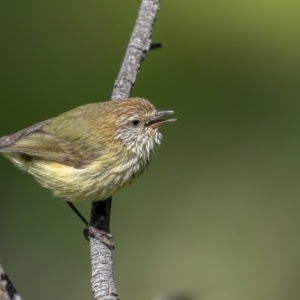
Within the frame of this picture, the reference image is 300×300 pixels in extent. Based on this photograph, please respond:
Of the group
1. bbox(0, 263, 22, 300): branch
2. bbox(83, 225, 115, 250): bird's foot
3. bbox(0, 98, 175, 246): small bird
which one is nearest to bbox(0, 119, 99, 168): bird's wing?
bbox(0, 98, 175, 246): small bird

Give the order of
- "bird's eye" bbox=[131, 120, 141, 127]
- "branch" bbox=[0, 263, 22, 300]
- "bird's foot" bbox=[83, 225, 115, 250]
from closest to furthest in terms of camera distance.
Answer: "branch" bbox=[0, 263, 22, 300]
"bird's foot" bbox=[83, 225, 115, 250]
"bird's eye" bbox=[131, 120, 141, 127]

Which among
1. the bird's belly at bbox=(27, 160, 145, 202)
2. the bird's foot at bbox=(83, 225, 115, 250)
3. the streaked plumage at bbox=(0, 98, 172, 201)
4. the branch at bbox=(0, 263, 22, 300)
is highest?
the streaked plumage at bbox=(0, 98, 172, 201)

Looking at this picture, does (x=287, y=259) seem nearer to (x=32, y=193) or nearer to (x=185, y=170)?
(x=185, y=170)

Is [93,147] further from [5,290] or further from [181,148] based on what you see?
[181,148]

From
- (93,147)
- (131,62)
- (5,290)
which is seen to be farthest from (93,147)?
(5,290)

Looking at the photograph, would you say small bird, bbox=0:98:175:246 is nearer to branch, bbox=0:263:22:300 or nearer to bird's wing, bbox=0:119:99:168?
bird's wing, bbox=0:119:99:168

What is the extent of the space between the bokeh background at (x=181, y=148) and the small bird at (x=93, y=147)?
1.95 meters

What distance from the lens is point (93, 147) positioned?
16.0 feet

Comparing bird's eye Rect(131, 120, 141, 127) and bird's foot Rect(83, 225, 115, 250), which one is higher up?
bird's eye Rect(131, 120, 141, 127)

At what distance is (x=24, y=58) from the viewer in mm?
8797

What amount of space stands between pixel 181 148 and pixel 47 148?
12.1ft

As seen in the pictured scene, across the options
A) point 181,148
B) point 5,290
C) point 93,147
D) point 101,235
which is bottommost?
point 5,290

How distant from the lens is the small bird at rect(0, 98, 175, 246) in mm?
4730

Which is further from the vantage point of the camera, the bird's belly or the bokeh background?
the bokeh background
